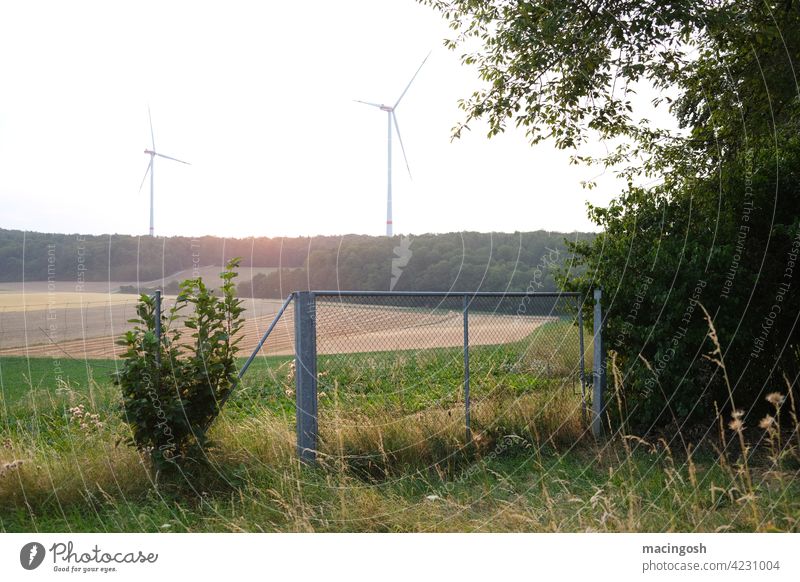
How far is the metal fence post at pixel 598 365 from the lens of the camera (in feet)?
22.8

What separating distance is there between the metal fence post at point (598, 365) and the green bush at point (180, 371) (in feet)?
12.9

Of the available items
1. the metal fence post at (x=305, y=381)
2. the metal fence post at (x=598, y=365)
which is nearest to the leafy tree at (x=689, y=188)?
the metal fence post at (x=598, y=365)

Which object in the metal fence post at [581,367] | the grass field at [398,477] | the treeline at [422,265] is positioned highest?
the treeline at [422,265]

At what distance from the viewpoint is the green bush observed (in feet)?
16.4

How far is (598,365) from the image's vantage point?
6.97 metres

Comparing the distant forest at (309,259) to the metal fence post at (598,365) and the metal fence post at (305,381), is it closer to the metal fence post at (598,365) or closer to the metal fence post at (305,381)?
the metal fence post at (305,381)

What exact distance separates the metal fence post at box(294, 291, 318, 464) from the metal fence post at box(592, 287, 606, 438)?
127 inches

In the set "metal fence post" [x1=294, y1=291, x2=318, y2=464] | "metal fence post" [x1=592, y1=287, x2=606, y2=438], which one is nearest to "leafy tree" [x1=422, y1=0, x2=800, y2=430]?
"metal fence post" [x1=592, y1=287, x2=606, y2=438]

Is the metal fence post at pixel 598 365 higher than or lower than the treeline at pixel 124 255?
lower

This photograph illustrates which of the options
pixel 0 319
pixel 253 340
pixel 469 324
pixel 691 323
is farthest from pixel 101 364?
pixel 691 323

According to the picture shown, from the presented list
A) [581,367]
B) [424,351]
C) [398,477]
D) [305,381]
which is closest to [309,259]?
[305,381]

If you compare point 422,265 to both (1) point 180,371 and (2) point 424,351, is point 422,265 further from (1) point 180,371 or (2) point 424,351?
(1) point 180,371

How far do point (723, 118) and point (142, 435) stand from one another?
721 centimetres

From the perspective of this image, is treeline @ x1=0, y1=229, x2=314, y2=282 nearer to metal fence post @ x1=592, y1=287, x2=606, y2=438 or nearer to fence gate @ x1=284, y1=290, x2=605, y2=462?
fence gate @ x1=284, y1=290, x2=605, y2=462
